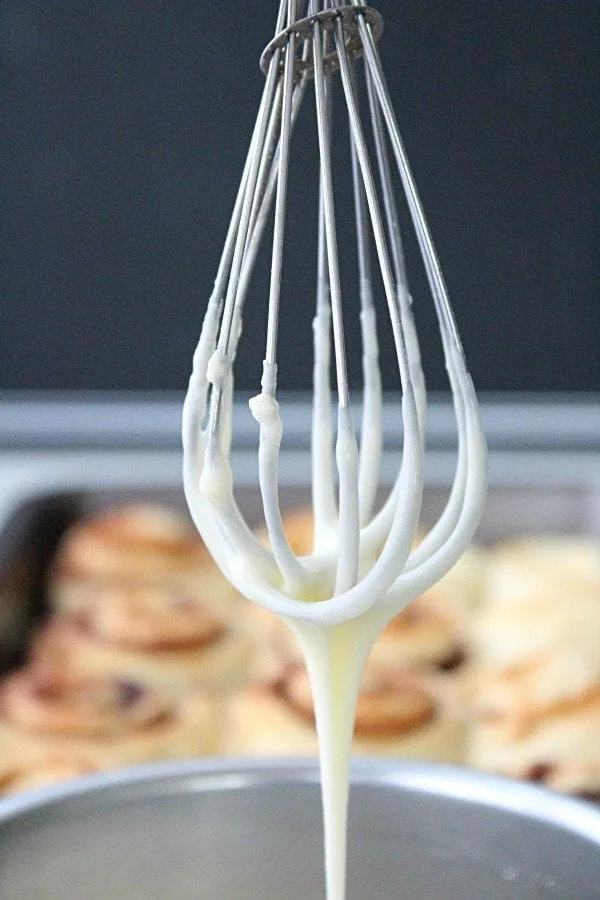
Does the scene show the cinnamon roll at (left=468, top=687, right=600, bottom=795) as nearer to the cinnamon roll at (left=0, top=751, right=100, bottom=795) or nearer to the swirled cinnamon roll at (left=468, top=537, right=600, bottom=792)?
the swirled cinnamon roll at (left=468, top=537, right=600, bottom=792)

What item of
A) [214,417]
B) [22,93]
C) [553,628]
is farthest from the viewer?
[22,93]

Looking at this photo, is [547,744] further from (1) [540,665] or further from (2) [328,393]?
(2) [328,393]

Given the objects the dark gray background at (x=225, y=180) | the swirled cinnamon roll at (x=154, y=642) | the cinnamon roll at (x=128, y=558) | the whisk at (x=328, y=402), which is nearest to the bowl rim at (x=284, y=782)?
the whisk at (x=328, y=402)

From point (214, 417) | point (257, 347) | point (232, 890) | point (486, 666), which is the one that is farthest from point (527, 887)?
point (257, 347)

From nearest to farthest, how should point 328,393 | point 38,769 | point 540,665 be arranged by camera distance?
point 328,393
point 38,769
point 540,665

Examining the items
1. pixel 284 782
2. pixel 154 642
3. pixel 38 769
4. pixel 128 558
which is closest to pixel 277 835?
pixel 284 782

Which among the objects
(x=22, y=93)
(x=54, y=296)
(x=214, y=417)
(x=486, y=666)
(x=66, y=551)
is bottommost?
(x=486, y=666)

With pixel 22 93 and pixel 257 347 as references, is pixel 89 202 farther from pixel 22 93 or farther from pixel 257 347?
pixel 257 347
